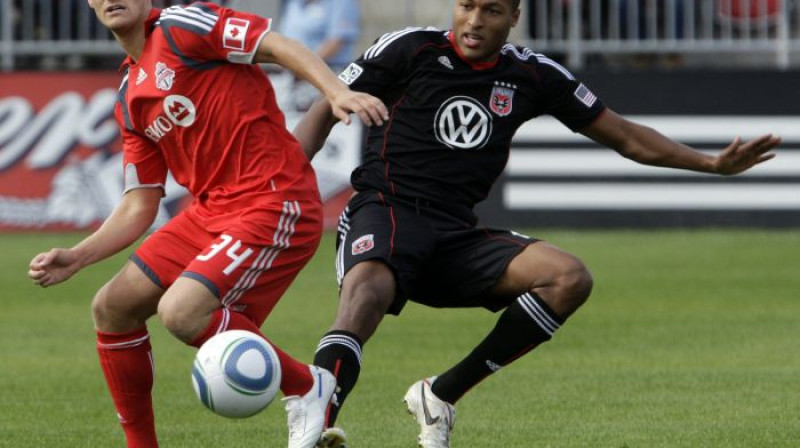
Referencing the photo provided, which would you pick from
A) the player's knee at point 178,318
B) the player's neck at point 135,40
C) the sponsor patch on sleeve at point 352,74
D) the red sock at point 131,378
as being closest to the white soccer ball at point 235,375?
the player's knee at point 178,318

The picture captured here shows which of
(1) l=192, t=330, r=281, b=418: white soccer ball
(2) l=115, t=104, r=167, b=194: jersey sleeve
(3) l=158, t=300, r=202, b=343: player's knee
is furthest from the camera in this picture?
(2) l=115, t=104, r=167, b=194: jersey sleeve

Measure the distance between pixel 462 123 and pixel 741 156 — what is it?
118 cm

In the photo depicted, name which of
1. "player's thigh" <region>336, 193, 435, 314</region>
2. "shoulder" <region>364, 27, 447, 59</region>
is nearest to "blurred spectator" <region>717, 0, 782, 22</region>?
"shoulder" <region>364, 27, 447, 59</region>

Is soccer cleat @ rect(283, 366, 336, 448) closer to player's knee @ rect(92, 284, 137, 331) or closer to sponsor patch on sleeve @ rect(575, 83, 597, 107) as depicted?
player's knee @ rect(92, 284, 137, 331)

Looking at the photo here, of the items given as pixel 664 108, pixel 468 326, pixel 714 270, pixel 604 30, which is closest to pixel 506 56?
pixel 468 326

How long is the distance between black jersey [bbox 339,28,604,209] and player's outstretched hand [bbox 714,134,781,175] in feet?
2.24

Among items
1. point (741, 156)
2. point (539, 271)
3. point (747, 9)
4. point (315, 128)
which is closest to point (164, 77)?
point (315, 128)

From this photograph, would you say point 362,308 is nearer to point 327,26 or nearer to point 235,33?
point 235,33

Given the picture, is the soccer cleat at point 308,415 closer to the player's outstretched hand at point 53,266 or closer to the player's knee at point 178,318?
the player's knee at point 178,318

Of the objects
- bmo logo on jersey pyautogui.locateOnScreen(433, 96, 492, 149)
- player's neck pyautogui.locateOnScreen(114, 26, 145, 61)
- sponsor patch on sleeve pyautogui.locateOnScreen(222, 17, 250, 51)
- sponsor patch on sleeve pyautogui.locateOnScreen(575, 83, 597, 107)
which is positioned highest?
sponsor patch on sleeve pyautogui.locateOnScreen(222, 17, 250, 51)

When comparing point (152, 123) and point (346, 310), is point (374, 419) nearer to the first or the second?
point (346, 310)

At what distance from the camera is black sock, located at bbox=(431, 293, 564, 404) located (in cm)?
666

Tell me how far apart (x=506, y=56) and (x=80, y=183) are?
988cm

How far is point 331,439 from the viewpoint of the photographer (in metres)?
6.04
